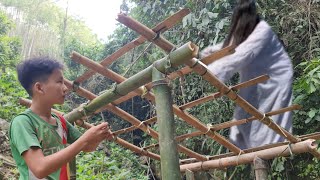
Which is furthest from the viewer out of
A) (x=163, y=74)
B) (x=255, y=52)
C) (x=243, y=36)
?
(x=243, y=36)

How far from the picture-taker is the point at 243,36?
2.76m

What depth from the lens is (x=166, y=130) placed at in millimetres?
1463

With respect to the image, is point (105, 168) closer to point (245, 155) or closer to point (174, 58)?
point (245, 155)

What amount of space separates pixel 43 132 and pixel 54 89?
0.20m

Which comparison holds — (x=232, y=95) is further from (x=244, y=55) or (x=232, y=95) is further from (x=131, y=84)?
(x=131, y=84)

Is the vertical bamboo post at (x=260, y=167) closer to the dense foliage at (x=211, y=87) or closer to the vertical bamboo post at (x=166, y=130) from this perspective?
the dense foliage at (x=211, y=87)

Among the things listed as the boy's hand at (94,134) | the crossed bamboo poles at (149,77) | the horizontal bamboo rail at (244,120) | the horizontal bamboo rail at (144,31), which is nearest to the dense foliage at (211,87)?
the horizontal bamboo rail at (244,120)

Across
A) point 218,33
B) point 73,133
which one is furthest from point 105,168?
point 73,133

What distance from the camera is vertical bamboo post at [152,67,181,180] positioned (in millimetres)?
1414

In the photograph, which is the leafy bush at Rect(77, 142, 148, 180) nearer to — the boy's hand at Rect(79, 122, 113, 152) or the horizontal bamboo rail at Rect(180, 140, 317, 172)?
the horizontal bamboo rail at Rect(180, 140, 317, 172)

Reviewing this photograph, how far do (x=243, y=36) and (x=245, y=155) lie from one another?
3.49 ft

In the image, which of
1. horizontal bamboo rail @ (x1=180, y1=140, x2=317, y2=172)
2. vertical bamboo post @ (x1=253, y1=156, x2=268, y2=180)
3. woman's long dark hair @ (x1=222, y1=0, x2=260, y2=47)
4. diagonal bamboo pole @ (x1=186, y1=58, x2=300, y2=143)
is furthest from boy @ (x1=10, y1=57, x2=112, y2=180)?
vertical bamboo post @ (x1=253, y1=156, x2=268, y2=180)

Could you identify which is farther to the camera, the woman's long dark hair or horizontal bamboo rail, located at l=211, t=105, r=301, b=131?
the woman's long dark hair

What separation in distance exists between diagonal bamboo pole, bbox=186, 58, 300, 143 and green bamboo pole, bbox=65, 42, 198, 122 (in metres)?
0.18
